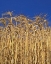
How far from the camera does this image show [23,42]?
4.37 m

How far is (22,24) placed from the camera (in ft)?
14.8

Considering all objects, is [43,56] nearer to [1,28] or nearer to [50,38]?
[50,38]

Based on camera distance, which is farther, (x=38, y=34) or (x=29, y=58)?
(x=38, y=34)

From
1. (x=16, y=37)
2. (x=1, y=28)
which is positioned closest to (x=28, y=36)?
(x=16, y=37)

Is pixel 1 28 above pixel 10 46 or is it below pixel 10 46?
above

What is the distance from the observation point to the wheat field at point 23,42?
4152 mm

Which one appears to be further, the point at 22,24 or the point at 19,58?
the point at 22,24

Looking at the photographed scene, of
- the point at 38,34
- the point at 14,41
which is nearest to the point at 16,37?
the point at 14,41

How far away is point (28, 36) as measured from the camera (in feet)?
14.2

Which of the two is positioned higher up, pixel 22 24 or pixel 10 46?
pixel 22 24

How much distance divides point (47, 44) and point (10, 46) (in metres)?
0.53

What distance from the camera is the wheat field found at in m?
4.15

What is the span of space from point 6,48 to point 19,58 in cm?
27

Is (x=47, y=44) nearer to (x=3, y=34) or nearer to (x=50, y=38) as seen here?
(x=50, y=38)
